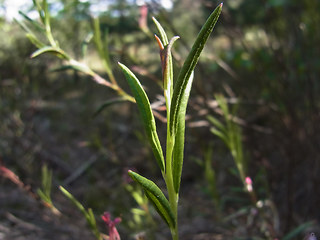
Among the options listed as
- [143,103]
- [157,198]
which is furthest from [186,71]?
[157,198]

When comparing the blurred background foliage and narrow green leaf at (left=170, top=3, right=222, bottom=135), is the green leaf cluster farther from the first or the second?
the blurred background foliage

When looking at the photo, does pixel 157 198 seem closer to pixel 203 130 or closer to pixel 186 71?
pixel 186 71

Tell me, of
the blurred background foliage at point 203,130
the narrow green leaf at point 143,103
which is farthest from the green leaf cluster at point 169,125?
the blurred background foliage at point 203,130

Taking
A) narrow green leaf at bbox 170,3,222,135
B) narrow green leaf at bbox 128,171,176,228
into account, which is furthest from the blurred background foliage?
narrow green leaf at bbox 170,3,222,135

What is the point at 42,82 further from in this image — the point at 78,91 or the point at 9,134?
the point at 9,134

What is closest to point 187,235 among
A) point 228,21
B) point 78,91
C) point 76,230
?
point 76,230

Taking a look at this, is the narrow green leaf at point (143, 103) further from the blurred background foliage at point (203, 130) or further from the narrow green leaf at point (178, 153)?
the blurred background foliage at point (203, 130)
